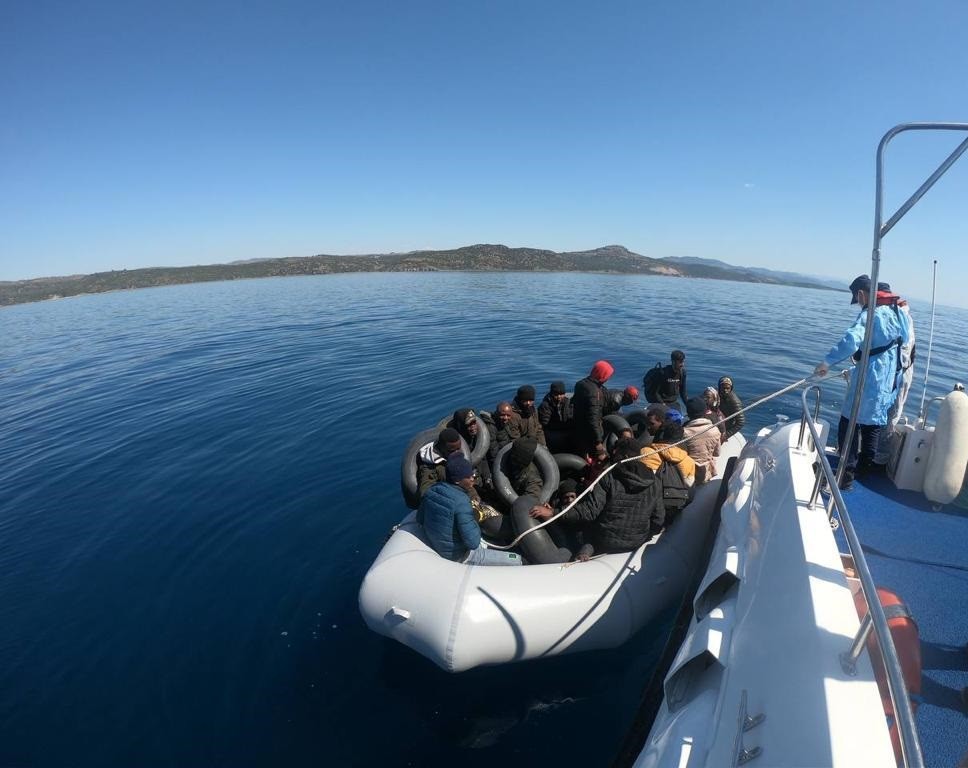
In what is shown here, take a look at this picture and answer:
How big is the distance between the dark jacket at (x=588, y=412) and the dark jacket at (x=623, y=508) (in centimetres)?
152

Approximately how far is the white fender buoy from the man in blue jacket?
445 centimetres

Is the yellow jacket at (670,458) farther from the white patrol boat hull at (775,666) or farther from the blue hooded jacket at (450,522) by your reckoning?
the blue hooded jacket at (450,522)

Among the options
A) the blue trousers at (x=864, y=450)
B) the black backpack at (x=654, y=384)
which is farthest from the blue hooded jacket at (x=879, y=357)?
the black backpack at (x=654, y=384)

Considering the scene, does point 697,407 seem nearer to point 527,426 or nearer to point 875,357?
point 875,357

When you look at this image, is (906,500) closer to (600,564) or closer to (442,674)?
(600,564)

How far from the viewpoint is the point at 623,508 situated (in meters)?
4.11

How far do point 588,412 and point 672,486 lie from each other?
61.8 inches

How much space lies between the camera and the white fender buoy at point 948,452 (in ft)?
12.9

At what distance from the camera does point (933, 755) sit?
2229mm

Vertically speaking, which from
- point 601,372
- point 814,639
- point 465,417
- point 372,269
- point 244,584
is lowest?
point 244,584

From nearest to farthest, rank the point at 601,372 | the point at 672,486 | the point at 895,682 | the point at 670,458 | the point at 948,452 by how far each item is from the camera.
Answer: the point at 895,682 → the point at 948,452 → the point at 672,486 → the point at 670,458 → the point at 601,372

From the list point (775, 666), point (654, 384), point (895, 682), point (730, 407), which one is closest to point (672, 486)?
point (775, 666)

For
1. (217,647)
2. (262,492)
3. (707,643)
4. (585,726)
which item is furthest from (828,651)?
(262,492)

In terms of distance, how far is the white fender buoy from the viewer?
392cm
